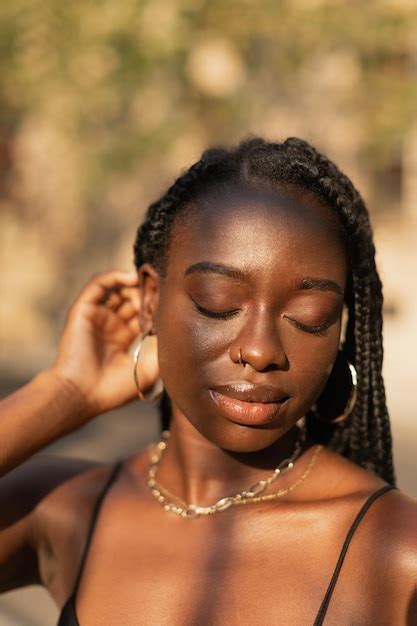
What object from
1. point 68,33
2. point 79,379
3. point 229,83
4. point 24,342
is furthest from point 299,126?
point 79,379

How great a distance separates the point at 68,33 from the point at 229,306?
18.5 feet

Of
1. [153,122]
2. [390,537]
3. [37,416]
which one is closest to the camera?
[390,537]

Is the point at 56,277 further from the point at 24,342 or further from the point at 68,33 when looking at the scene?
the point at 68,33

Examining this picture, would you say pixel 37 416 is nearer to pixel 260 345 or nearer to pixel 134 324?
pixel 134 324

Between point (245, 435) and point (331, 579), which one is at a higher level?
point (245, 435)

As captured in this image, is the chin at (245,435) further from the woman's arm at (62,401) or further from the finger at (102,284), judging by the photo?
the finger at (102,284)

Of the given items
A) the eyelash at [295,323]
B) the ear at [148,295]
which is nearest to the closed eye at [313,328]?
the eyelash at [295,323]

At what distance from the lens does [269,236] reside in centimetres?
202

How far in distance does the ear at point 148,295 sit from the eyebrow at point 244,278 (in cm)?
28

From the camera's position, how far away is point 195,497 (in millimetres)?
2326

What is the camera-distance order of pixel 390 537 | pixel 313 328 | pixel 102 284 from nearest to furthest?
pixel 390 537 < pixel 313 328 < pixel 102 284

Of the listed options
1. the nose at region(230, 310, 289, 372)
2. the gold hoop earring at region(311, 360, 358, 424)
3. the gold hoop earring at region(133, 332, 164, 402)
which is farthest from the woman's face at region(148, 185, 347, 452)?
the gold hoop earring at region(133, 332, 164, 402)

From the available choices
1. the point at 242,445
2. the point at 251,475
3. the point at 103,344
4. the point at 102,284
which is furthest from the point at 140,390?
the point at 242,445

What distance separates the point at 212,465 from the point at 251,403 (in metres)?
0.34
